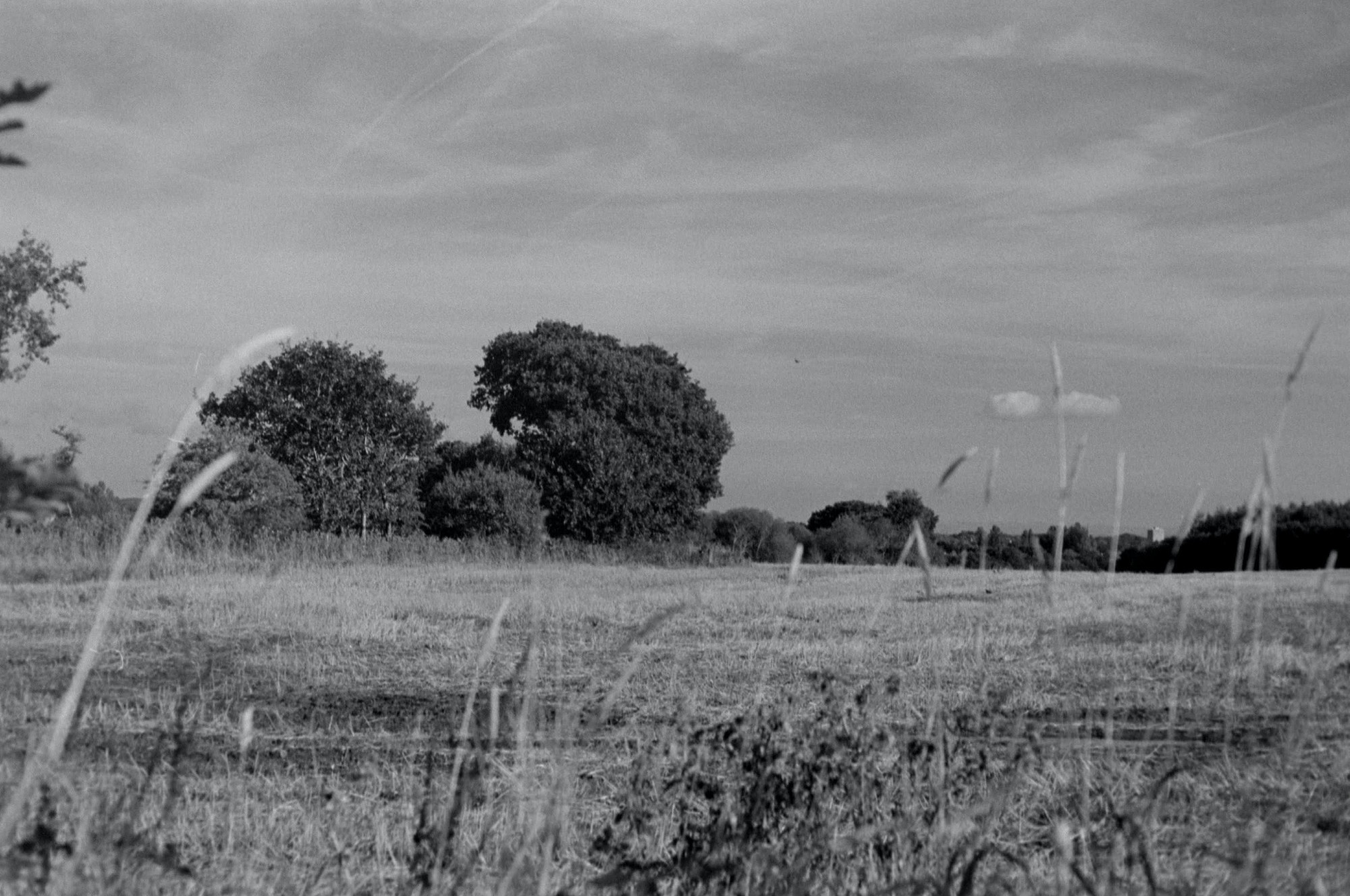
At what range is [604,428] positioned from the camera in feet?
142

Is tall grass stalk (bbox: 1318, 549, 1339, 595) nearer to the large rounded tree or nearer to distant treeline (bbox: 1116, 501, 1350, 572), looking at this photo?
distant treeline (bbox: 1116, 501, 1350, 572)

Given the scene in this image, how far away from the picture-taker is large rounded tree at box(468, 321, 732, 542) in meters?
42.3

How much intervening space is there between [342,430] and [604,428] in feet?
27.6

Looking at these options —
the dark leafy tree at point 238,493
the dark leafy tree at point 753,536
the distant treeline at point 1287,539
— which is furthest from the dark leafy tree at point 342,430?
the distant treeline at point 1287,539

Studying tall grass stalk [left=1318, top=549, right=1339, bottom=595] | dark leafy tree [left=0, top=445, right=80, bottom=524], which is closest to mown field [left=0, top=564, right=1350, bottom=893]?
tall grass stalk [left=1318, top=549, right=1339, bottom=595]

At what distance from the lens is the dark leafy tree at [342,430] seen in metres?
40.7

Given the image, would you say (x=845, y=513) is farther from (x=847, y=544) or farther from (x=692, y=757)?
(x=692, y=757)

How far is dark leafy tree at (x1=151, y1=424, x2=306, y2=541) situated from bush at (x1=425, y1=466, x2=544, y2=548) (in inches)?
215

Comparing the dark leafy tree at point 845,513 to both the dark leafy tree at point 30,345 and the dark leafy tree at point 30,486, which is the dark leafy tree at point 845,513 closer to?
the dark leafy tree at point 30,345

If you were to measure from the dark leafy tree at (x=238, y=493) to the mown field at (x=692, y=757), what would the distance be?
62.9 feet

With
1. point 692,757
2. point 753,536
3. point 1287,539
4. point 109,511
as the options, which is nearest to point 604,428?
point 753,536

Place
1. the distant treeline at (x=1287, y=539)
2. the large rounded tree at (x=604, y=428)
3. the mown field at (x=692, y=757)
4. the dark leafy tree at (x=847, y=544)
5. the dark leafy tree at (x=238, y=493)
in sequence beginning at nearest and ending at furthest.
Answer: the mown field at (x=692, y=757) → the distant treeline at (x=1287, y=539) → the dark leafy tree at (x=238, y=493) → the dark leafy tree at (x=847, y=544) → the large rounded tree at (x=604, y=428)

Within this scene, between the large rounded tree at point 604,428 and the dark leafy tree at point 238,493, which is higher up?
the large rounded tree at point 604,428

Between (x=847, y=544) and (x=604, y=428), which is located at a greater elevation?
(x=604, y=428)
